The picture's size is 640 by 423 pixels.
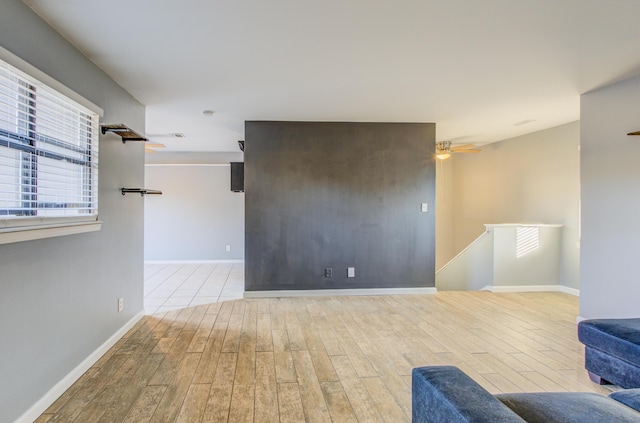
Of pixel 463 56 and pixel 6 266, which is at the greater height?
pixel 463 56

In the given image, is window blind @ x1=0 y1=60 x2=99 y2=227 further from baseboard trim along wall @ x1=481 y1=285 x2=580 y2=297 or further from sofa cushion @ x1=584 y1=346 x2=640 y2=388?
baseboard trim along wall @ x1=481 y1=285 x2=580 y2=297

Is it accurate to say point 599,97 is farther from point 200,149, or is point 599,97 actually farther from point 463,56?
point 200,149

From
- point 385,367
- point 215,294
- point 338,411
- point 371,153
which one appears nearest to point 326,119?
point 371,153

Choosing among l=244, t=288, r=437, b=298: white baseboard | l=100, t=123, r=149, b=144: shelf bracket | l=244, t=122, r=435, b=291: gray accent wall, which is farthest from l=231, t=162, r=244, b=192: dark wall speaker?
l=100, t=123, r=149, b=144: shelf bracket

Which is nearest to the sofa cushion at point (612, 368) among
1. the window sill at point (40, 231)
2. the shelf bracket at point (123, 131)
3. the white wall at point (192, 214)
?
the window sill at point (40, 231)

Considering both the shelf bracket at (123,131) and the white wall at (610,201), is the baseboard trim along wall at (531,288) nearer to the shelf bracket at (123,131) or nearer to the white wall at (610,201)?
the white wall at (610,201)

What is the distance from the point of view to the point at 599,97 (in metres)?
3.41

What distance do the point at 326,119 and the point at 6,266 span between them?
3700mm

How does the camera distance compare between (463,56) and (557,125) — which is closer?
(463,56)

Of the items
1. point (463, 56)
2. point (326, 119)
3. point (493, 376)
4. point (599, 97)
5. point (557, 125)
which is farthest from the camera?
point (557, 125)

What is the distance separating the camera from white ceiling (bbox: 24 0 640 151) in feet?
6.66

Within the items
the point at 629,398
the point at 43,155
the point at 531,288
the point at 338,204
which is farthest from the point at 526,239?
the point at 43,155

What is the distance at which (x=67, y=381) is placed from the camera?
7.63ft

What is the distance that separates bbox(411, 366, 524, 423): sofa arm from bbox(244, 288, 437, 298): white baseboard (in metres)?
3.37
